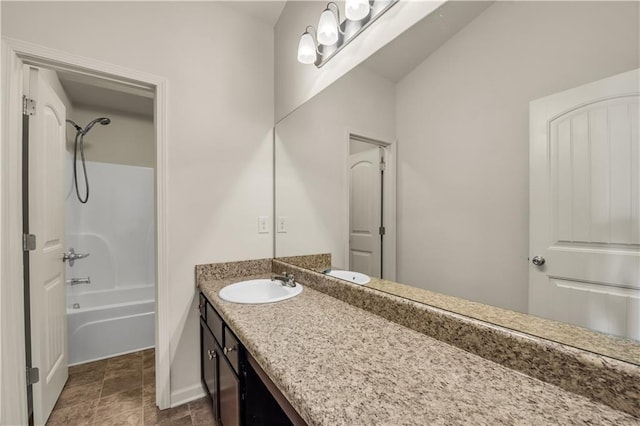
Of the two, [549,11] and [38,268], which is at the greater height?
[549,11]

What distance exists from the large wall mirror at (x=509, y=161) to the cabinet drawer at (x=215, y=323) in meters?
0.74

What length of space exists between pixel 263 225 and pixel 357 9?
1.36 metres

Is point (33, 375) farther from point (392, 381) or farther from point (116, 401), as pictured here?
point (392, 381)

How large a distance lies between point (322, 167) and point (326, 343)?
3.29 feet

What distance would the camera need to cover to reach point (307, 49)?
1499mm

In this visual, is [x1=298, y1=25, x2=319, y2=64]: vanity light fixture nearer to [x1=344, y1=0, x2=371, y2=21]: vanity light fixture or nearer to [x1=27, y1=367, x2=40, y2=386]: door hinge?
[x1=344, y1=0, x2=371, y2=21]: vanity light fixture

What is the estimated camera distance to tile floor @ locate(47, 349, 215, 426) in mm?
1505

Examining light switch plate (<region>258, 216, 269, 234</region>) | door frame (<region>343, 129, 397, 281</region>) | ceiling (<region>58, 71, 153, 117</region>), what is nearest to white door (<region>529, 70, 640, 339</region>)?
door frame (<region>343, 129, 397, 281</region>)

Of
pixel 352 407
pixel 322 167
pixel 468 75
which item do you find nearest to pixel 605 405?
pixel 352 407

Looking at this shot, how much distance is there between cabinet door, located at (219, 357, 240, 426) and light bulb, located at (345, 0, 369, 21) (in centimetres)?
157

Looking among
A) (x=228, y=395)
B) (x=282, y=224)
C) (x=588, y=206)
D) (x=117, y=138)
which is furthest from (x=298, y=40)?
(x=117, y=138)

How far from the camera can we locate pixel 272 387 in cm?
76

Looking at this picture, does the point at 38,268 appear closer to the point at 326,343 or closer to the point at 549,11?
the point at 326,343

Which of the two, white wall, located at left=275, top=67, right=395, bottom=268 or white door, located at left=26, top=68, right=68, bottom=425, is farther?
white door, located at left=26, top=68, right=68, bottom=425
